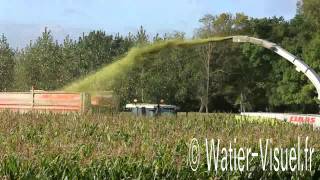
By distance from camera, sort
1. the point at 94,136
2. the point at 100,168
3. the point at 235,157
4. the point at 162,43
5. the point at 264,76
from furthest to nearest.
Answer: the point at 264,76, the point at 162,43, the point at 94,136, the point at 235,157, the point at 100,168

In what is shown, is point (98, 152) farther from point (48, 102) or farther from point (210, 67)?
point (210, 67)

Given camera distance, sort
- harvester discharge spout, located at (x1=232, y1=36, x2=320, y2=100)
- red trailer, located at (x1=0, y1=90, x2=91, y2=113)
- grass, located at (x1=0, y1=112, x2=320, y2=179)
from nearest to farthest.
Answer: grass, located at (x1=0, y1=112, x2=320, y2=179) → harvester discharge spout, located at (x1=232, y1=36, x2=320, y2=100) → red trailer, located at (x1=0, y1=90, x2=91, y2=113)

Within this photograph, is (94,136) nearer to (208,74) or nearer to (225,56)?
(208,74)

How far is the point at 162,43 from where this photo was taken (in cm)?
1505

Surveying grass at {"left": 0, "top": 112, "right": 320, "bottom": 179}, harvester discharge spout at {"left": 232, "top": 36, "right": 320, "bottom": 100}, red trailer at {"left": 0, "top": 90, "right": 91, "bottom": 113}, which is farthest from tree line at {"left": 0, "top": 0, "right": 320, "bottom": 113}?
grass at {"left": 0, "top": 112, "right": 320, "bottom": 179}

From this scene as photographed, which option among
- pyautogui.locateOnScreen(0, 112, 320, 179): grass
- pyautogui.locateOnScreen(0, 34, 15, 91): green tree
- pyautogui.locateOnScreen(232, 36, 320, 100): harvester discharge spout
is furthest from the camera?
pyautogui.locateOnScreen(0, 34, 15, 91): green tree

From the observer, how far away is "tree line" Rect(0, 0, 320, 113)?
44.2 meters

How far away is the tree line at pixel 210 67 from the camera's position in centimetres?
4419

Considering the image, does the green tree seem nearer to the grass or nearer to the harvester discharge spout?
the harvester discharge spout

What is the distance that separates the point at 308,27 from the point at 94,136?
1940 inches

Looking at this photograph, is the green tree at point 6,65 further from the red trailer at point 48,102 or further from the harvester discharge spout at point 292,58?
the harvester discharge spout at point 292,58

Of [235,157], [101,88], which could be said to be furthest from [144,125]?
[101,88]

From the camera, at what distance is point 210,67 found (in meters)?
57.4

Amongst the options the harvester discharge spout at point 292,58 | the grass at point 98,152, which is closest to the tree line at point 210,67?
the harvester discharge spout at point 292,58
